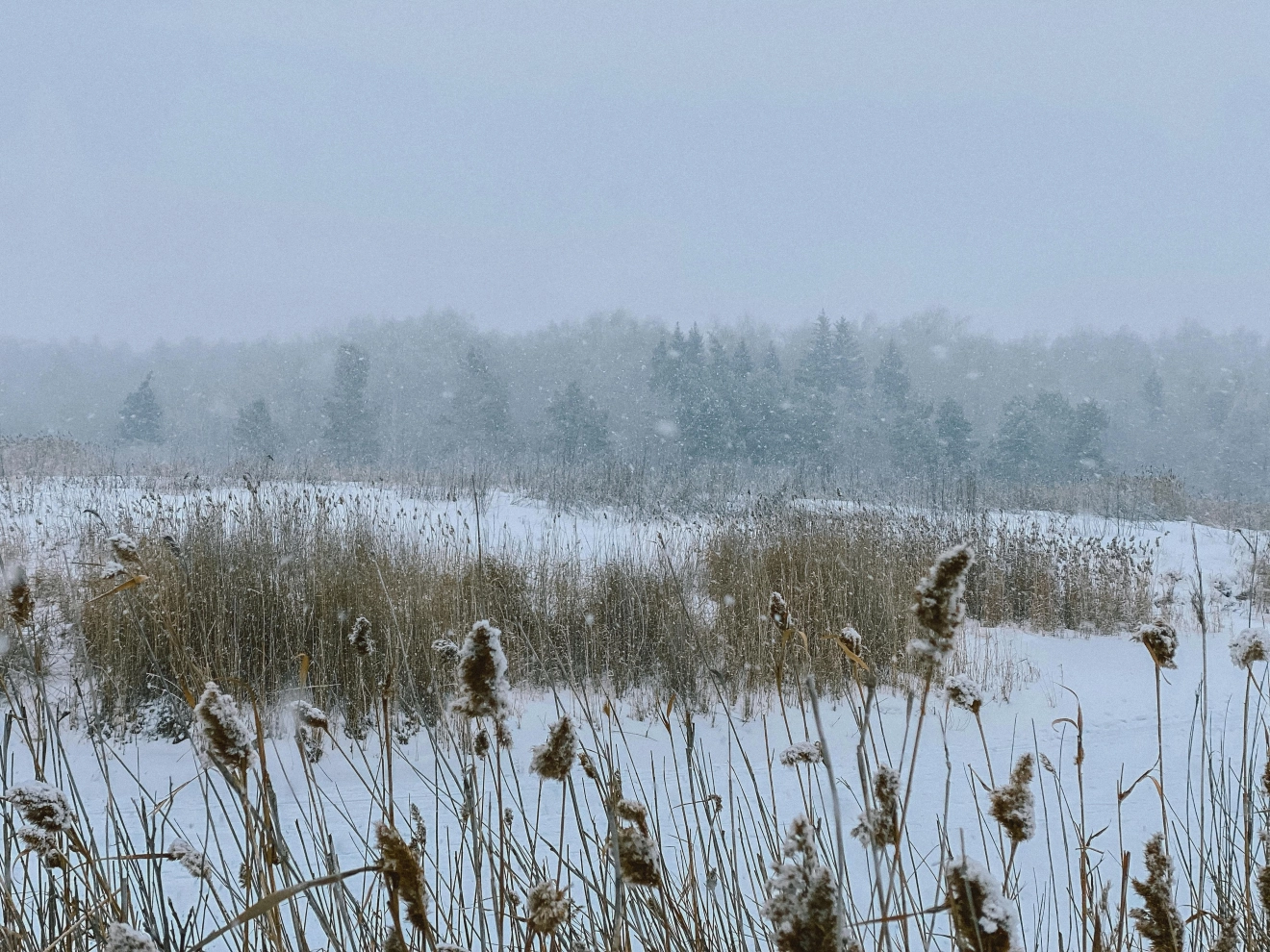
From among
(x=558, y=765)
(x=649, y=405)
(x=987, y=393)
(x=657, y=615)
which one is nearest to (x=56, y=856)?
(x=558, y=765)

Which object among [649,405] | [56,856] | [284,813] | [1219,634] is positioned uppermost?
[649,405]

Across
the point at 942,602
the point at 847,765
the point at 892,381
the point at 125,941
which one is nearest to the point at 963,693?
the point at 942,602

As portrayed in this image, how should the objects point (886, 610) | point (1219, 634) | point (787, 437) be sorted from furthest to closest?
point (787, 437), point (1219, 634), point (886, 610)

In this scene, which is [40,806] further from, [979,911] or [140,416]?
[140,416]

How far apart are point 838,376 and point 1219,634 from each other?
3420 cm

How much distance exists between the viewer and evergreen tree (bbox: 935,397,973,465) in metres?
33.2

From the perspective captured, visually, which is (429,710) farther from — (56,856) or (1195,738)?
(1195,738)

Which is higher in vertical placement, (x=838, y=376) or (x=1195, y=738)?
(x=838, y=376)

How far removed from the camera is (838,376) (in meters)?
39.8

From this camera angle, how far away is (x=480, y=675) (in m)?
0.60

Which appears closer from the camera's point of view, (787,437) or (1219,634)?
(1219,634)

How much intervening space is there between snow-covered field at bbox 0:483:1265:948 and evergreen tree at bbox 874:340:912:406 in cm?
3407

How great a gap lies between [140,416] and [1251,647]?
1549 inches

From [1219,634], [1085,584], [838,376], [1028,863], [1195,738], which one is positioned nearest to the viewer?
[1028,863]
